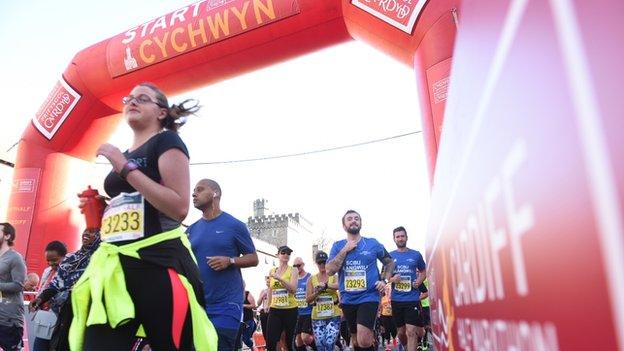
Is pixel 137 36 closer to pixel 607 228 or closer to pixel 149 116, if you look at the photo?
pixel 149 116

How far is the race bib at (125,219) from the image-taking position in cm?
177

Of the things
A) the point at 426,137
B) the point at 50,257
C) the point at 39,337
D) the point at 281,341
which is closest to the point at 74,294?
the point at 39,337

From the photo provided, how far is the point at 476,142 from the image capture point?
2.52ft

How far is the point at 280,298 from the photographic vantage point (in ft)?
23.3

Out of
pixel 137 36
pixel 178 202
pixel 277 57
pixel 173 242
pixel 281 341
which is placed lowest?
pixel 281 341

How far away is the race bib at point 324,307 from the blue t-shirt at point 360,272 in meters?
2.43

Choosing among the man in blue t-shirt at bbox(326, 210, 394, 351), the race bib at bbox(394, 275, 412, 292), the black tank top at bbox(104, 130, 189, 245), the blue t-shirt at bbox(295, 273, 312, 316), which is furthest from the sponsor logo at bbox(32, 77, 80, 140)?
the black tank top at bbox(104, 130, 189, 245)

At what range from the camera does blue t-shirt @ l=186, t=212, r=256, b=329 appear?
10.3ft

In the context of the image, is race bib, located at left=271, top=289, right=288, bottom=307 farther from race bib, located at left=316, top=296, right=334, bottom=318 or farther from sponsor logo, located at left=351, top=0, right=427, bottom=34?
sponsor logo, located at left=351, top=0, right=427, bottom=34

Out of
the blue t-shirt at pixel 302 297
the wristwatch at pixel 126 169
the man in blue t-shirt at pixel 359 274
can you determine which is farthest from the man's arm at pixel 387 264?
the wristwatch at pixel 126 169

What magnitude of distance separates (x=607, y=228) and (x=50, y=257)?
16.5 feet

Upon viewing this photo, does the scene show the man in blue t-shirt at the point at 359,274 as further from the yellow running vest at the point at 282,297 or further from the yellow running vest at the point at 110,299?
the yellow running vest at the point at 110,299

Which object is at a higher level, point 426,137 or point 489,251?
point 426,137

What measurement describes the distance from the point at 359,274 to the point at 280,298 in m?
2.32
